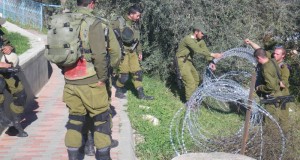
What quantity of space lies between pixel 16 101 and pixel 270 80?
380cm

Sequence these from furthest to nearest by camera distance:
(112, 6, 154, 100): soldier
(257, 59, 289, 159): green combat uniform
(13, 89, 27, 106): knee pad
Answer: (112, 6, 154, 100): soldier → (257, 59, 289, 159): green combat uniform → (13, 89, 27, 106): knee pad

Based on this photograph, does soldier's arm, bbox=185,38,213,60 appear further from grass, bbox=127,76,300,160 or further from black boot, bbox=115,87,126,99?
black boot, bbox=115,87,126,99

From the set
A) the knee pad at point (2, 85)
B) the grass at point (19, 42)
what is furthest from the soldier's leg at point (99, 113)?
the grass at point (19, 42)

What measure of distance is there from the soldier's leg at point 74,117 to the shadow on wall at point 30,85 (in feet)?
5.25

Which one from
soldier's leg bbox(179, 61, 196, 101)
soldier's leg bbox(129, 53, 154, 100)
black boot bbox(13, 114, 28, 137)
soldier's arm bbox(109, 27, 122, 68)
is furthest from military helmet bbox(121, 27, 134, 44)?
soldier's arm bbox(109, 27, 122, 68)

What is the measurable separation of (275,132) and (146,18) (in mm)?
5856

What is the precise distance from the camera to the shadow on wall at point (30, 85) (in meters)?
5.99

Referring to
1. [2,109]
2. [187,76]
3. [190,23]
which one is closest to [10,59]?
[2,109]

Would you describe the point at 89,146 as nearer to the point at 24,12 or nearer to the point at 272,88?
the point at 272,88

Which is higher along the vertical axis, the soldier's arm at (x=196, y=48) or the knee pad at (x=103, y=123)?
the soldier's arm at (x=196, y=48)

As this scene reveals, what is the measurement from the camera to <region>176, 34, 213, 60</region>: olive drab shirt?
26.6ft

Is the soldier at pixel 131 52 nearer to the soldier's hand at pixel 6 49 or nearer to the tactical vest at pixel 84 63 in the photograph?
the soldier's hand at pixel 6 49

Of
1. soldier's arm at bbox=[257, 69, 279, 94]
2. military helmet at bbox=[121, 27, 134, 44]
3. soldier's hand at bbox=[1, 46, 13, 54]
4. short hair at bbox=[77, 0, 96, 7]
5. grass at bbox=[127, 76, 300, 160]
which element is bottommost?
grass at bbox=[127, 76, 300, 160]

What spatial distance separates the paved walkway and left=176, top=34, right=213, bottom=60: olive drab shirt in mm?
1670
